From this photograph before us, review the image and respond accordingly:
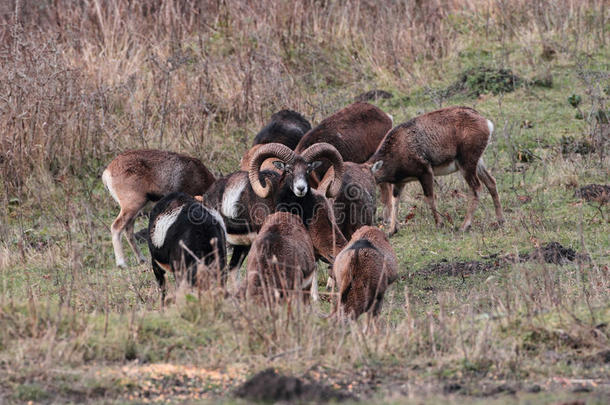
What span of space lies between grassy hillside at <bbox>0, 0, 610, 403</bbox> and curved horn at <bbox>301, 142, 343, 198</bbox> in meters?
1.11

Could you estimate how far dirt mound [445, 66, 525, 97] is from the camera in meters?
18.3

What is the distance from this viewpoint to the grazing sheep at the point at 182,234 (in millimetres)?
9977

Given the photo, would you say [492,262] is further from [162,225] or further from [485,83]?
[485,83]

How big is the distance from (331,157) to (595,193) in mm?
4148

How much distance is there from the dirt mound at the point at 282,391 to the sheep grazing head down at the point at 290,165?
18.9 feet

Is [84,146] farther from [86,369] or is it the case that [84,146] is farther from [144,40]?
[86,369]

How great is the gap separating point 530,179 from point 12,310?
9.50m

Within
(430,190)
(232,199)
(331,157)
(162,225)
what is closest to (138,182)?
(232,199)

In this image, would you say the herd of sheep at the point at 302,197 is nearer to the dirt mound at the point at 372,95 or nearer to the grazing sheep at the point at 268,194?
the grazing sheep at the point at 268,194

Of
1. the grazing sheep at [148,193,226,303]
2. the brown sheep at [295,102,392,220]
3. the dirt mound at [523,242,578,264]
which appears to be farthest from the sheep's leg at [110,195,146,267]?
the dirt mound at [523,242,578,264]

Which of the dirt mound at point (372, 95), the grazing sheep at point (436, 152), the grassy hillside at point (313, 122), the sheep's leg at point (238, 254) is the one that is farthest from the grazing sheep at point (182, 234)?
the dirt mound at point (372, 95)

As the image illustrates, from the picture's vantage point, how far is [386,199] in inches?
614

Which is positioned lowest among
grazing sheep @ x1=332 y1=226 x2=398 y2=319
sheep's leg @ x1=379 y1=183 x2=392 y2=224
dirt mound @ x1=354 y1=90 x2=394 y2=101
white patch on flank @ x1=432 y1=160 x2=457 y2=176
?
sheep's leg @ x1=379 y1=183 x2=392 y2=224

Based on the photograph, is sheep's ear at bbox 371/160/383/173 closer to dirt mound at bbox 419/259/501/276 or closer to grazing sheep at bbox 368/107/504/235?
grazing sheep at bbox 368/107/504/235
